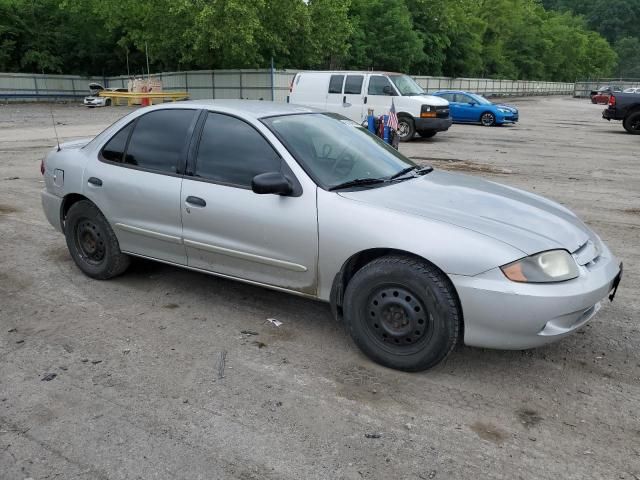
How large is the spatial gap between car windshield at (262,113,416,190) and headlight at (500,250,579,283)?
3.81ft

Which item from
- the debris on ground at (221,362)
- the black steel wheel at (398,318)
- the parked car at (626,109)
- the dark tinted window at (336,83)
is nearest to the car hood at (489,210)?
the black steel wheel at (398,318)

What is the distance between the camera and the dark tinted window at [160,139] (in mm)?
4367

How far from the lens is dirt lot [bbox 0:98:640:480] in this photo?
2662mm

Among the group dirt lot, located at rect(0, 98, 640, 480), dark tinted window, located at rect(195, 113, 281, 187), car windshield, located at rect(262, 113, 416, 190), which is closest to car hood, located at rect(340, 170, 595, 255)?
car windshield, located at rect(262, 113, 416, 190)

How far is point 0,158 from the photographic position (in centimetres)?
1262

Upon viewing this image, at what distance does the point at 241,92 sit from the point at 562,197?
26.4 meters

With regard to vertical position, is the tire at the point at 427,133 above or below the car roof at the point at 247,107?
below

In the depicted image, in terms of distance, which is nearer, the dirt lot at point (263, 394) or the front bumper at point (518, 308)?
the dirt lot at point (263, 394)

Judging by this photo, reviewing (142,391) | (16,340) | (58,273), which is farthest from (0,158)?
(142,391)

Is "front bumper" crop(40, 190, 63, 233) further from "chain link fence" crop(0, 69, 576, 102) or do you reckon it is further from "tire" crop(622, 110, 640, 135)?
"chain link fence" crop(0, 69, 576, 102)

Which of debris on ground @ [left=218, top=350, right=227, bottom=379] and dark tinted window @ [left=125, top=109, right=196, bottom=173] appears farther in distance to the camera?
dark tinted window @ [left=125, top=109, right=196, bottom=173]

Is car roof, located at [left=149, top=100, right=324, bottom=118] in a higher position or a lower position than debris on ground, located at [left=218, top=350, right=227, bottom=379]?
higher

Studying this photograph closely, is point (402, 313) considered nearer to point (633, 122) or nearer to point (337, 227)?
point (337, 227)

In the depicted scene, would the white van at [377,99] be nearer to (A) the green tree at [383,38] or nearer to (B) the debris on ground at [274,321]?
(B) the debris on ground at [274,321]
